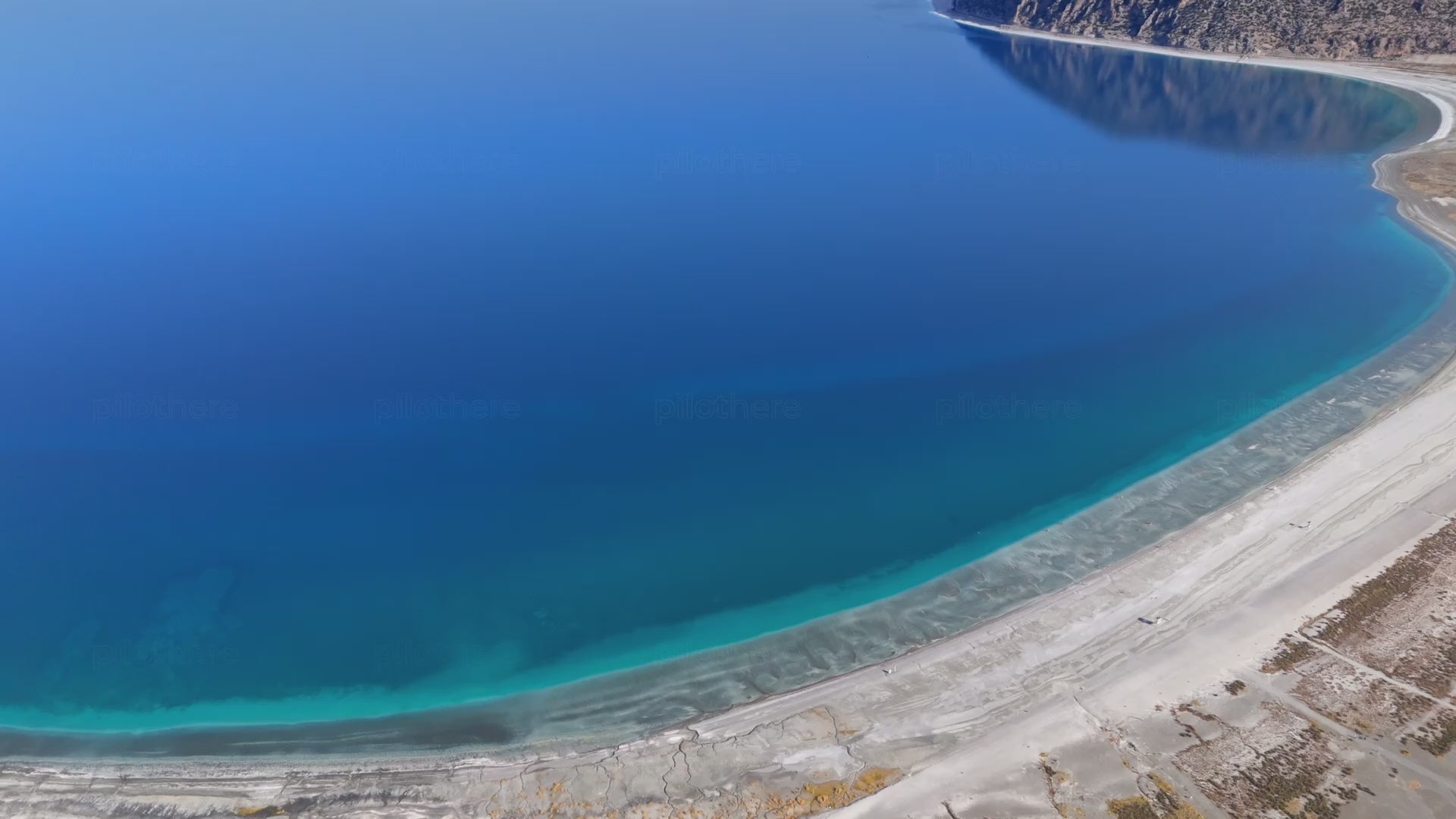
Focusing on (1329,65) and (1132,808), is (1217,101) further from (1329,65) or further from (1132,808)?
(1132,808)

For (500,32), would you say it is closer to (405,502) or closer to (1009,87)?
(1009,87)

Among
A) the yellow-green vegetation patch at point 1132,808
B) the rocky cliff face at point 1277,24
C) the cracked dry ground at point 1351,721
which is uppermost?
the rocky cliff face at point 1277,24

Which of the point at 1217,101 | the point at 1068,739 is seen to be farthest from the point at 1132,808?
the point at 1217,101

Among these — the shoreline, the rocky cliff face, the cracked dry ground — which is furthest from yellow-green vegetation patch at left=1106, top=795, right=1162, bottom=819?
the rocky cliff face

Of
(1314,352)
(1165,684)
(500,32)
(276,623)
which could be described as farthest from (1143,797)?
(500,32)

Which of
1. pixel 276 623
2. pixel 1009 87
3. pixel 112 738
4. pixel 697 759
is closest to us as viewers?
pixel 697 759

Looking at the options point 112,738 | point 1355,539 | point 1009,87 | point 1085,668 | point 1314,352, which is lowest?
point 112,738

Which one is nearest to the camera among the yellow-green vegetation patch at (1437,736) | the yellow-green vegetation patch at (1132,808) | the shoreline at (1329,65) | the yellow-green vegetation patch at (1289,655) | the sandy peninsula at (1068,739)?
the yellow-green vegetation patch at (1132,808)

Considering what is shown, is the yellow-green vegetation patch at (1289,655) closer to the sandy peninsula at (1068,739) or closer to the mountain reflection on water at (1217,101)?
the sandy peninsula at (1068,739)

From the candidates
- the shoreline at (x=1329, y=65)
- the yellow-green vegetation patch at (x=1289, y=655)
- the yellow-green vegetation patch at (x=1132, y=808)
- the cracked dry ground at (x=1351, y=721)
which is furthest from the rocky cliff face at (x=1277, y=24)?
the yellow-green vegetation patch at (x=1132, y=808)
